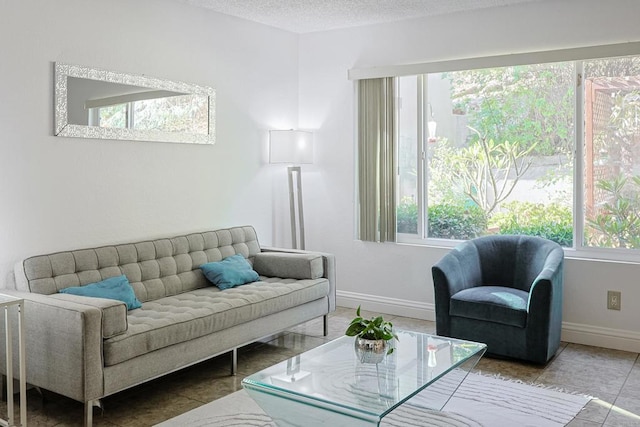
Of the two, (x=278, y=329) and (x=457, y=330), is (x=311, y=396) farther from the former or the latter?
(x=457, y=330)

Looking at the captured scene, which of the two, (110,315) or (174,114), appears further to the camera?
(174,114)

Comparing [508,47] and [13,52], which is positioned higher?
[508,47]

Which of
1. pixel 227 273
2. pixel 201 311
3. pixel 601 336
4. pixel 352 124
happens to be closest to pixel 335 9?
pixel 352 124

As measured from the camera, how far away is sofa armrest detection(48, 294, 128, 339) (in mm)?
3037

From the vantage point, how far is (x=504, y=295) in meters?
4.24

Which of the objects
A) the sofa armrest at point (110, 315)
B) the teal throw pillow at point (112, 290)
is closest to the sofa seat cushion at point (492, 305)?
the teal throw pillow at point (112, 290)

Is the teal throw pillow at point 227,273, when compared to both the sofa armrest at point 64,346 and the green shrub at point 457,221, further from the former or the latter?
the green shrub at point 457,221

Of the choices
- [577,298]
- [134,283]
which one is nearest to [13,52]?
[134,283]

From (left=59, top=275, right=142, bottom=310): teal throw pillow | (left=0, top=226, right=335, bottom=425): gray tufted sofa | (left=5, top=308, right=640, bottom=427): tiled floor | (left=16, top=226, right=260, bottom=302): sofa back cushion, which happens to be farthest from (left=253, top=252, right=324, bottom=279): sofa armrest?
(left=59, top=275, right=142, bottom=310): teal throw pillow

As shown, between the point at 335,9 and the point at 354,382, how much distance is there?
321 cm

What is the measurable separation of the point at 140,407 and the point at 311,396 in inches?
49.1

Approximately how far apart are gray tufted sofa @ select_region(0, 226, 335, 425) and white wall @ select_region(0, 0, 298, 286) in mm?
257

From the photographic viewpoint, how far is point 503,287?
461 centimetres

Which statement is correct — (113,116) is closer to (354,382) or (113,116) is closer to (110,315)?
(110,315)
